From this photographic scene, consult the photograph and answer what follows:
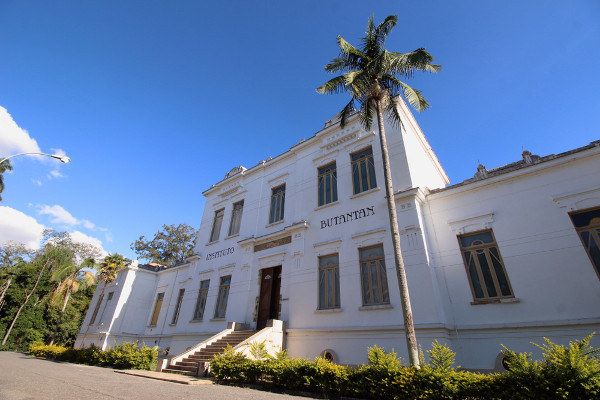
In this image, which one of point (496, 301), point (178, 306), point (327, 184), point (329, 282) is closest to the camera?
point (496, 301)

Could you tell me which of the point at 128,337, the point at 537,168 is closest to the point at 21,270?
the point at 128,337

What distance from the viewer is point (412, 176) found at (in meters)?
12.0

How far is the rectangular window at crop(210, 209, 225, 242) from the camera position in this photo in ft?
63.7

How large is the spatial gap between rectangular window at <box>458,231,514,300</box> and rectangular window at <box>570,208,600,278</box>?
2195mm

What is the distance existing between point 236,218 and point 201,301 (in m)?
5.54

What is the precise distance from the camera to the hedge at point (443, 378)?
4824 millimetres

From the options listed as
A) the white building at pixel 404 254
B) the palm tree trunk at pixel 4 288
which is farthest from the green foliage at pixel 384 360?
the palm tree trunk at pixel 4 288

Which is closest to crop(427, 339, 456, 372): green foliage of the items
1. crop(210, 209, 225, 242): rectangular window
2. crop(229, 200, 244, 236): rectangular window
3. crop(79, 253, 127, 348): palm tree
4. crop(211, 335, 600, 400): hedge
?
crop(211, 335, 600, 400): hedge

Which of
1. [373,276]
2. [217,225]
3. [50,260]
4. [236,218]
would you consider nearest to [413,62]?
[373,276]

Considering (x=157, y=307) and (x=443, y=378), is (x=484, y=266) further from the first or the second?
(x=157, y=307)

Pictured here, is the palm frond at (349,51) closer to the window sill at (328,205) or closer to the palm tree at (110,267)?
the window sill at (328,205)

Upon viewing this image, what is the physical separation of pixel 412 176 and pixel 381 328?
619 cm

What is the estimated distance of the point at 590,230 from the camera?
859cm

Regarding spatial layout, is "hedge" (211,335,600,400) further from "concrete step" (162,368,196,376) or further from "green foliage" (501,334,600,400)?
"concrete step" (162,368,196,376)
